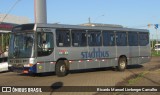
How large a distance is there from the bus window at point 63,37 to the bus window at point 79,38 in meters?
0.47

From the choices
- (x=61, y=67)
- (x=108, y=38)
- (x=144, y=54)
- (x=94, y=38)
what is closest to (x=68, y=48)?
(x=61, y=67)

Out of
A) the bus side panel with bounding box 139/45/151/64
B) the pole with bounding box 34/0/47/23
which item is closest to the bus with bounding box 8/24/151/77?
the bus side panel with bounding box 139/45/151/64

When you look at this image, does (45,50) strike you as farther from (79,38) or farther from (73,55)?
(79,38)

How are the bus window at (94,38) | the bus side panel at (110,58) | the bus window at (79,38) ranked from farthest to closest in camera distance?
1. the bus side panel at (110,58)
2. the bus window at (94,38)
3. the bus window at (79,38)

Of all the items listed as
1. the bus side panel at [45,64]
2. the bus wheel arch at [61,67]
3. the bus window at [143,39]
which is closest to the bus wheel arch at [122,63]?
the bus window at [143,39]

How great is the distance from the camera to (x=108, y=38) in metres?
24.2

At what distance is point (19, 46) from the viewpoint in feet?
66.2

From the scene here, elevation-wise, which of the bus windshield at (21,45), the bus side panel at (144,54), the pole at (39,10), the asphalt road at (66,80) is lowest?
the asphalt road at (66,80)

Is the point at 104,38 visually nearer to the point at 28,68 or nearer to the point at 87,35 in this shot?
the point at 87,35

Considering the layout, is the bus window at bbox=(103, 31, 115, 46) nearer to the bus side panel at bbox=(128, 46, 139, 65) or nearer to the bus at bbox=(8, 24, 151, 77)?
the bus at bbox=(8, 24, 151, 77)

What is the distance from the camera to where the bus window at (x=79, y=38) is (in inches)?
853

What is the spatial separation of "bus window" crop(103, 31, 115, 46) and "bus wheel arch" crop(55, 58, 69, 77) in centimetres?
370

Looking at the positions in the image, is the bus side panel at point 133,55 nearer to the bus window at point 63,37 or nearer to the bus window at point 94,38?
the bus window at point 94,38

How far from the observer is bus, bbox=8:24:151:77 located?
Result: 19.6m
